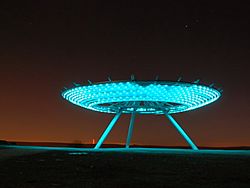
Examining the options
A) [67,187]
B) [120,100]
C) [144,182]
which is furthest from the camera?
[120,100]

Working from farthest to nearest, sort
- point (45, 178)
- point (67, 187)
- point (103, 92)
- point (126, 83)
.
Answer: point (103, 92) → point (126, 83) → point (45, 178) → point (67, 187)

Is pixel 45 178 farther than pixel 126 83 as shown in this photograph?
No

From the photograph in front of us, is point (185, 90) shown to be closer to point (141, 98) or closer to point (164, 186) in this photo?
point (141, 98)

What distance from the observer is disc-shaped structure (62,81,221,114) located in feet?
155

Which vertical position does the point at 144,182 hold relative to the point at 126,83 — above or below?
below

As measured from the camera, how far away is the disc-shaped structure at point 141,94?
47312mm

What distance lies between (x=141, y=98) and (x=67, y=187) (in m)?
43.1

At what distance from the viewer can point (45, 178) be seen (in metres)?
13.0

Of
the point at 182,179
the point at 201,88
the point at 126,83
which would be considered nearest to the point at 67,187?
the point at 182,179

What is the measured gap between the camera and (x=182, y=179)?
504 inches

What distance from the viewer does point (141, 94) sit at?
5225 cm

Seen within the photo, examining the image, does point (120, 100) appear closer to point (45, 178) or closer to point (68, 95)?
point (68, 95)

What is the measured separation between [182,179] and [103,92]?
38321mm

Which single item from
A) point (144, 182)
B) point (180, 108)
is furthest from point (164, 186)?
point (180, 108)
